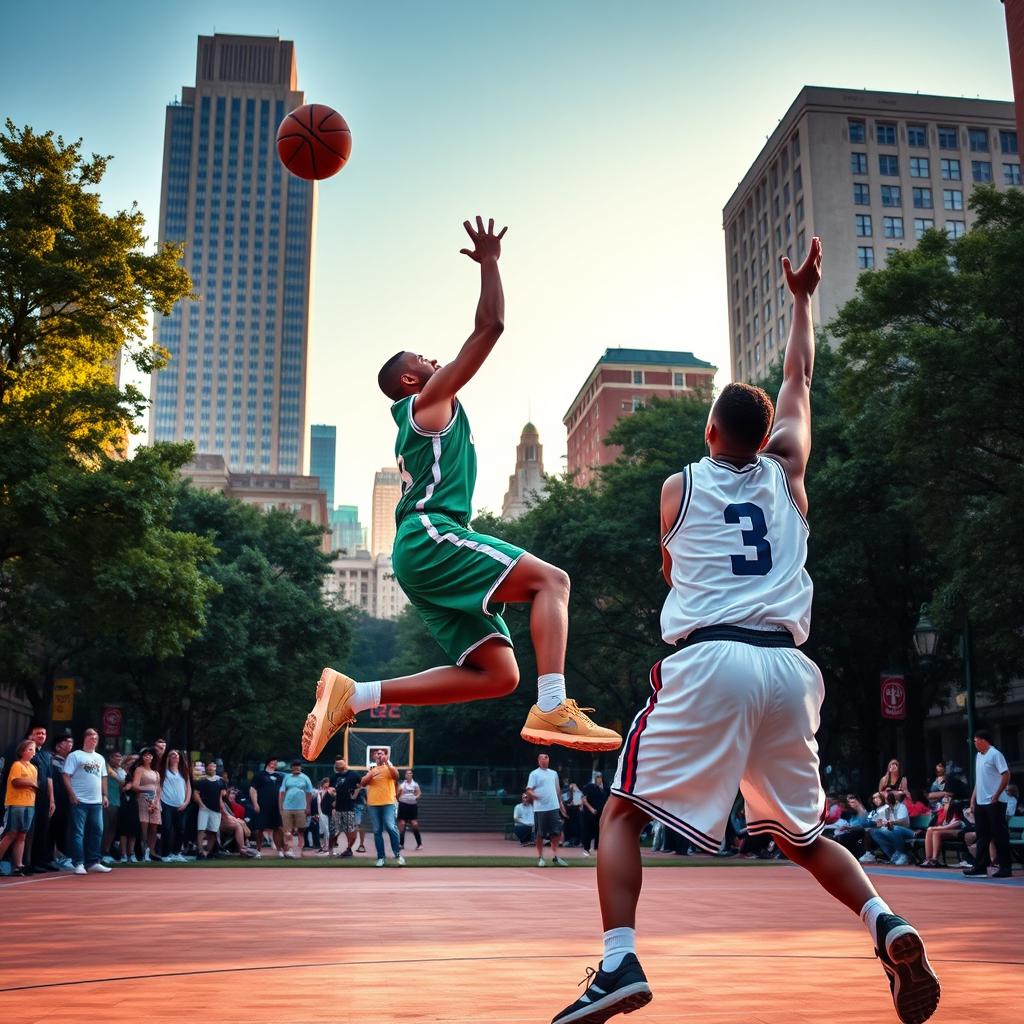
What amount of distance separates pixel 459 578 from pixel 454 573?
0.12 ft

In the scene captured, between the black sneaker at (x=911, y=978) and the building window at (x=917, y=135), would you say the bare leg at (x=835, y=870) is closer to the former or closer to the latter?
the black sneaker at (x=911, y=978)

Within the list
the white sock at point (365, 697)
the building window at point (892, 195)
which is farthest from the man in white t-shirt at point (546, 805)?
the building window at point (892, 195)

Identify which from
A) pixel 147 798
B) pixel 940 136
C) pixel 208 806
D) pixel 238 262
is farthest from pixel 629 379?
pixel 147 798

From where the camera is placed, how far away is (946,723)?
2263 inches

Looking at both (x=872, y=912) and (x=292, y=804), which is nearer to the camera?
(x=872, y=912)

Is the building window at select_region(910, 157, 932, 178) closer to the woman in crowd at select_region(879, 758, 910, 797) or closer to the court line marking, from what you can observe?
the woman in crowd at select_region(879, 758, 910, 797)

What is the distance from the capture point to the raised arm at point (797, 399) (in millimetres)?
4605

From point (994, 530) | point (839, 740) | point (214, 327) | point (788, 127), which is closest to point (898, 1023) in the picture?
point (994, 530)

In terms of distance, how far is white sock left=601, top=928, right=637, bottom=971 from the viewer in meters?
3.71

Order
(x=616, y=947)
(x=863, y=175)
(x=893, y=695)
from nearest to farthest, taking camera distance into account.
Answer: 1. (x=616, y=947)
2. (x=893, y=695)
3. (x=863, y=175)

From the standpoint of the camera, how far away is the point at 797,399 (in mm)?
4848

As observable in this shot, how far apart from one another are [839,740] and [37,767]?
38.4 m

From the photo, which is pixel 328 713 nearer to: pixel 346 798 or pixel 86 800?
pixel 86 800

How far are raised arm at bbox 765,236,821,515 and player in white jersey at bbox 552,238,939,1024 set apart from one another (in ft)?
0.50
